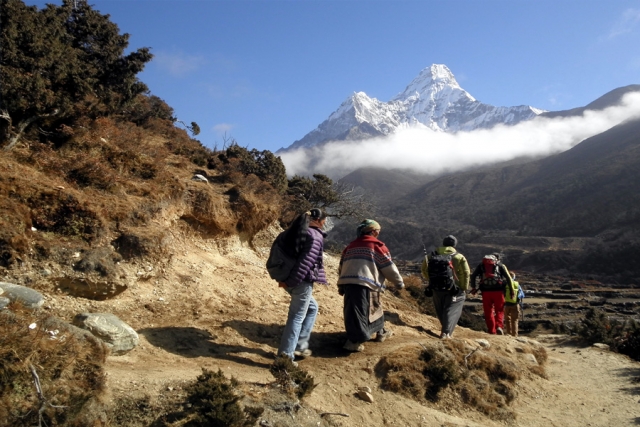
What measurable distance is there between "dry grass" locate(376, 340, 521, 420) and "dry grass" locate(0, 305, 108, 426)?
3006mm

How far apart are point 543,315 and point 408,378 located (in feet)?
81.1

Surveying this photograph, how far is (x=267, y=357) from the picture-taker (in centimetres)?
511

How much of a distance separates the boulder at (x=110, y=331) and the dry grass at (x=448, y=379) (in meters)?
2.77

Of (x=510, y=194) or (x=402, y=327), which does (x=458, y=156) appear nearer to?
(x=510, y=194)

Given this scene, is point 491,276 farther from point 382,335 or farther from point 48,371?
point 48,371

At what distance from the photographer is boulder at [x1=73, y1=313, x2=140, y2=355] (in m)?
4.25

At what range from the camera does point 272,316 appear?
264 inches

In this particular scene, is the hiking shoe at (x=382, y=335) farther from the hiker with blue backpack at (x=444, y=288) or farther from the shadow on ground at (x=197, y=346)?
the shadow on ground at (x=197, y=346)

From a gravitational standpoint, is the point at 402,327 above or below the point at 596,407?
above

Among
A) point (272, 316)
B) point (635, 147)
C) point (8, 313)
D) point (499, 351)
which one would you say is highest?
point (635, 147)

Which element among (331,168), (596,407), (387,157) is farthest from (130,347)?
(387,157)

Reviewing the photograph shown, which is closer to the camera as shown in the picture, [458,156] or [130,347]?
[130,347]

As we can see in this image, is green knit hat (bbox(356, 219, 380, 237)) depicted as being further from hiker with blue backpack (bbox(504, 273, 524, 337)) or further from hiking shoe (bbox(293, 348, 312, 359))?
hiker with blue backpack (bbox(504, 273, 524, 337))

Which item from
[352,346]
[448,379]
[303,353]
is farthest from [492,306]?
[303,353]
